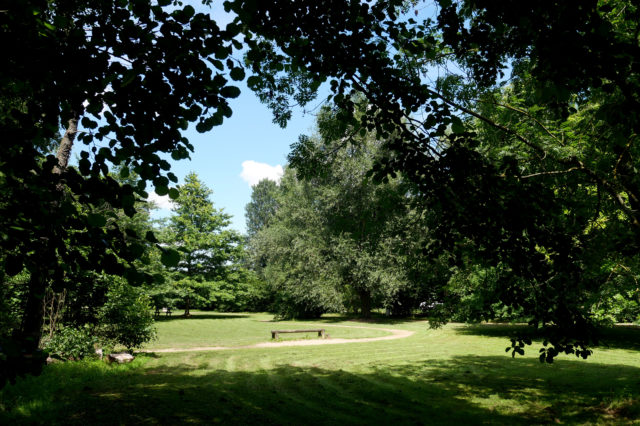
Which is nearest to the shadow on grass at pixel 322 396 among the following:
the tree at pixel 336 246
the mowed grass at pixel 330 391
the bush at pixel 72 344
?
the mowed grass at pixel 330 391

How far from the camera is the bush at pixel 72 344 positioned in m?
10.0

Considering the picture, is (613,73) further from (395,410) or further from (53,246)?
(395,410)

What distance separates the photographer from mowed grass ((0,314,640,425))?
20.7ft

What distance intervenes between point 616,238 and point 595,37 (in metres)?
3.66

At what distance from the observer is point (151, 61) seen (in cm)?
278

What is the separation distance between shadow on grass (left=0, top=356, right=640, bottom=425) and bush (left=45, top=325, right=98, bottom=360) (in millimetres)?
1088

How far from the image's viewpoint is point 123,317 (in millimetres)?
11797

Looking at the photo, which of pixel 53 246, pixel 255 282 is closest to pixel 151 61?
pixel 53 246

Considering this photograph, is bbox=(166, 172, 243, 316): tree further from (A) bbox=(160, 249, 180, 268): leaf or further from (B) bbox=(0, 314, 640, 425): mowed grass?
(A) bbox=(160, 249, 180, 268): leaf

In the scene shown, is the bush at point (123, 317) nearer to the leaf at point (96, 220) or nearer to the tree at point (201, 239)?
the leaf at point (96, 220)

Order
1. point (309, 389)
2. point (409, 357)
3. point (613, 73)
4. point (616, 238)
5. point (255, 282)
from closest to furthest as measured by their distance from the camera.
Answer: point (613, 73) → point (616, 238) → point (309, 389) → point (409, 357) → point (255, 282)

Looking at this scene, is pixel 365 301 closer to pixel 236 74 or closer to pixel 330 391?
pixel 330 391

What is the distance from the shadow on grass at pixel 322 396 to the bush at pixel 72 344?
42.8 inches

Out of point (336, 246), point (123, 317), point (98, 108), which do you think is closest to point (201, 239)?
point (336, 246)
